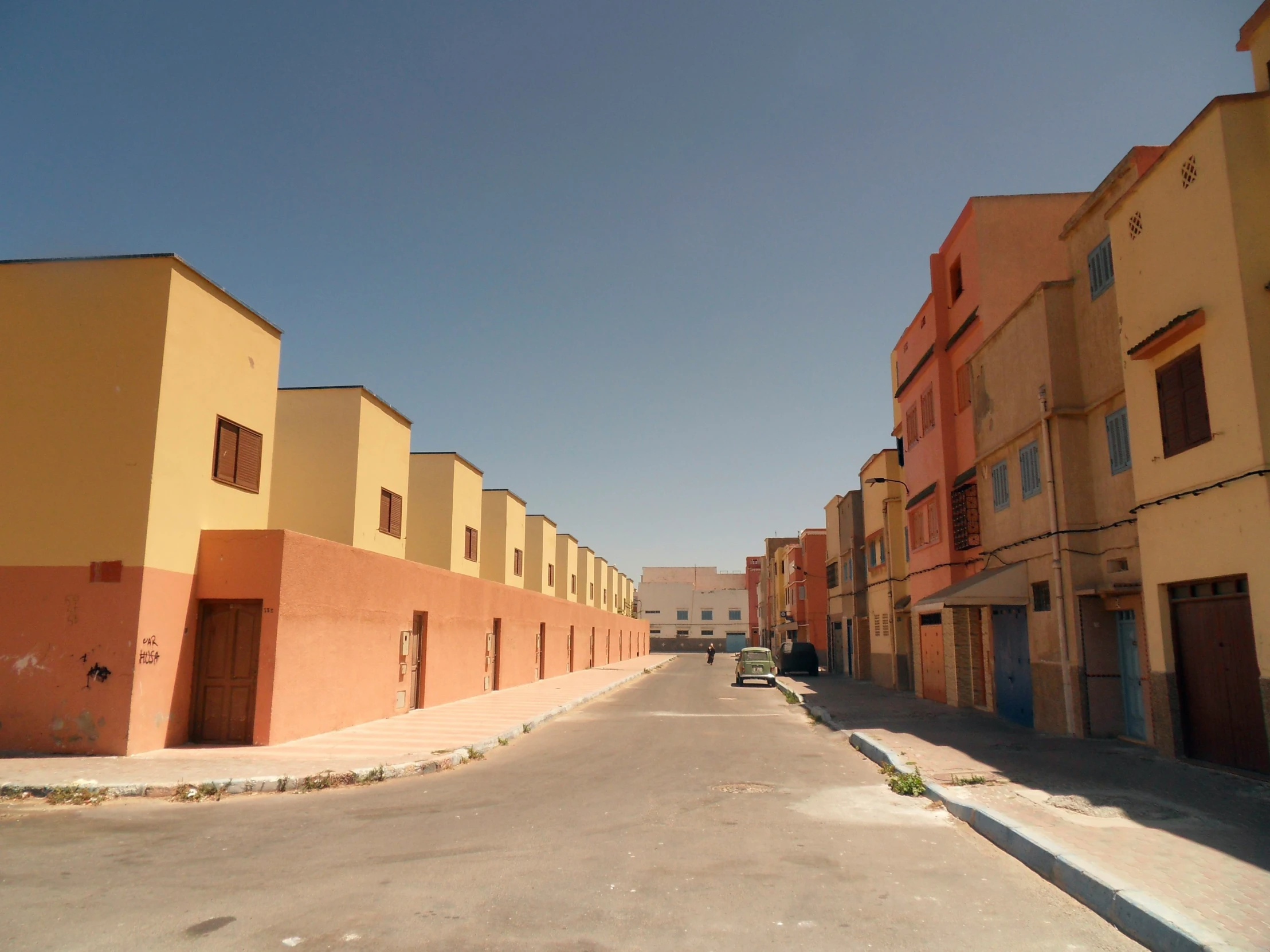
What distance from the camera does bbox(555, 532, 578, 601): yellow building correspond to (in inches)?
1991

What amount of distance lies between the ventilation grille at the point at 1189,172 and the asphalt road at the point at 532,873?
29.3ft

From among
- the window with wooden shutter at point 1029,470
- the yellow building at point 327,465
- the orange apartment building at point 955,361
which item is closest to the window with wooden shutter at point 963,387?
the orange apartment building at point 955,361

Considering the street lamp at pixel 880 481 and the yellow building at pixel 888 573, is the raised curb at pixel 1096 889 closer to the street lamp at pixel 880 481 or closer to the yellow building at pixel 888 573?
the street lamp at pixel 880 481

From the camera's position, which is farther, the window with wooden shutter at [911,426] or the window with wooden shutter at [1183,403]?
the window with wooden shutter at [911,426]

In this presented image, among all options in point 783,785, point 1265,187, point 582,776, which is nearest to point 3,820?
point 582,776

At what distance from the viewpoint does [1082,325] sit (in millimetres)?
15383

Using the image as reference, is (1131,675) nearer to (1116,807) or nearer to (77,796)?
(1116,807)

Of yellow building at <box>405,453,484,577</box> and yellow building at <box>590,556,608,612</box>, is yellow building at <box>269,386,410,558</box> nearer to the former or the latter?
yellow building at <box>405,453,484,577</box>

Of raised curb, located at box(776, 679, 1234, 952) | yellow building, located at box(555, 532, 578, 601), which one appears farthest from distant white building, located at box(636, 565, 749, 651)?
raised curb, located at box(776, 679, 1234, 952)

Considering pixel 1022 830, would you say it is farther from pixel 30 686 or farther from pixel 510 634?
pixel 510 634

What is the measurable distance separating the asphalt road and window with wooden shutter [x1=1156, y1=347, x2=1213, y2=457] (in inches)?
242

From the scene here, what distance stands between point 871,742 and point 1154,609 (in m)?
4.95

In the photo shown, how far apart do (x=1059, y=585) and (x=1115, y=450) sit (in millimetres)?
2583

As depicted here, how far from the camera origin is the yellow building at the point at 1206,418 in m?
10.2
